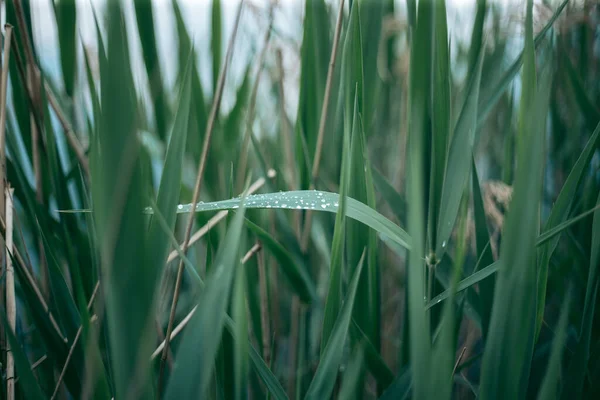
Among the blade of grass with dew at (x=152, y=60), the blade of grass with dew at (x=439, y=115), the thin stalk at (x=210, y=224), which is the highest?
the blade of grass with dew at (x=152, y=60)

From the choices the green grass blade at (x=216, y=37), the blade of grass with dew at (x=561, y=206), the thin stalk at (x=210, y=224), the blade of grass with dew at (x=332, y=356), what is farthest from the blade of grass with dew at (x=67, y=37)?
the blade of grass with dew at (x=561, y=206)

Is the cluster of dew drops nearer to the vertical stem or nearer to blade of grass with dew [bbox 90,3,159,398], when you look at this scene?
blade of grass with dew [bbox 90,3,159,398]

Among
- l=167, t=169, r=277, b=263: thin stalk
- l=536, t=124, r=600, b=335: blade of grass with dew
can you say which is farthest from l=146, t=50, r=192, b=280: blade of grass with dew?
l=536, t=124, r=600, b=335: blade of grass with dew

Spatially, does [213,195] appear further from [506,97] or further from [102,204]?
[506,97]

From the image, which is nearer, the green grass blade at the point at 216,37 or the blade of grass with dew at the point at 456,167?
the blade of grass with dew at the point at 456,167

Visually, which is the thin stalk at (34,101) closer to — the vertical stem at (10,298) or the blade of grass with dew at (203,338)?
the vertical stem at (10,298)

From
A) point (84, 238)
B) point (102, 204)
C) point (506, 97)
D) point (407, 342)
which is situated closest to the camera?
point (102, 204)

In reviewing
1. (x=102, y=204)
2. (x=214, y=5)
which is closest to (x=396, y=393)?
(x=102, y=204)
